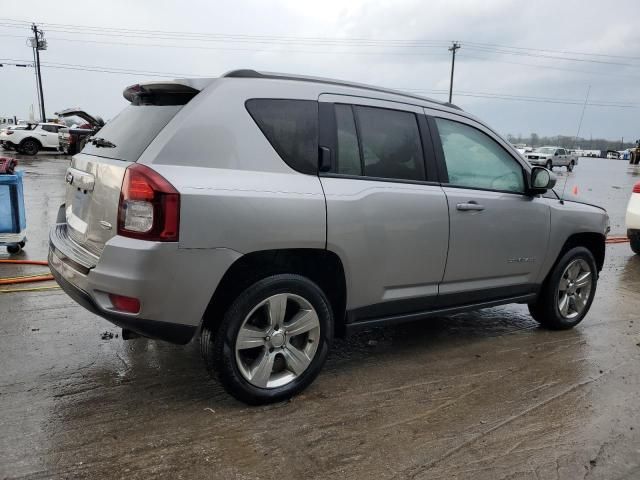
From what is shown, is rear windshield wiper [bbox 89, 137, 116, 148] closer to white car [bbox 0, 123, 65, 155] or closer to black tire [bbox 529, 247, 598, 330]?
black tire [bbox 529, 247, 598, 330]

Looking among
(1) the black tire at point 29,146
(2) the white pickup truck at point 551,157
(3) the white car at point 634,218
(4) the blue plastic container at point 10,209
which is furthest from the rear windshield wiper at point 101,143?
(2) the white pickup truck at point 551,157

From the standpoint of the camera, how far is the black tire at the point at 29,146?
27125 millimetres

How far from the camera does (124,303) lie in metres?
2.85

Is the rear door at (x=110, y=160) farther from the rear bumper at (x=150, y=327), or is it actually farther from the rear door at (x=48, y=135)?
the rear door at (x=48, y=135)

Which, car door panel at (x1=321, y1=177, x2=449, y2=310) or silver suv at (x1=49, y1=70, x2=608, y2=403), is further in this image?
car door panel at (x1=321, y1=177, x2=449, y2=310)

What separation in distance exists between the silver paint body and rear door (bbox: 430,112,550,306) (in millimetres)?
20

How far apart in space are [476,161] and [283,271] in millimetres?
1883

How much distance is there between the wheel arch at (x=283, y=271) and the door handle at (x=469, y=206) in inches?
42.4

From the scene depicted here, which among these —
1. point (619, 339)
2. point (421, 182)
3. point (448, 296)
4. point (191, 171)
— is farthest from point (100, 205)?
point (619, 339)

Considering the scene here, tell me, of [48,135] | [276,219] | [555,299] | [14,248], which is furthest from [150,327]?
[48,135]

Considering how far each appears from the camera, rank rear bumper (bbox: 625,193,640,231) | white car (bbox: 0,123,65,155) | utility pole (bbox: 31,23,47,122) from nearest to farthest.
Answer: rear bumper (bbox: 625,193,640,231), white car (bbox: 0,123,65,155), utility pole (bbox: 31,23,47,122)

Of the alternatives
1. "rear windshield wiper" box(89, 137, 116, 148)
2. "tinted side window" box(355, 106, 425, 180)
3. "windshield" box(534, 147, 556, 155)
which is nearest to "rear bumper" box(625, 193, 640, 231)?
"tinted side window" box(355, 106, 425, 180)

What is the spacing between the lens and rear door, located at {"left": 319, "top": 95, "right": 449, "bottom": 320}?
3369 mm

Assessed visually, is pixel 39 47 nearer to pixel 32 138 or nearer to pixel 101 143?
pixel 32 138
